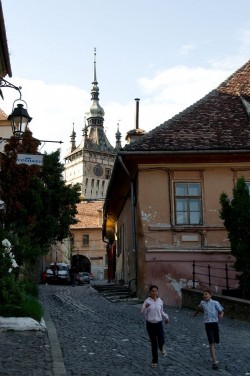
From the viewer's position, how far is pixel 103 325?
12.4 metres

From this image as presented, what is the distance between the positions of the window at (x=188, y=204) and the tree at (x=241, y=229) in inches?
112

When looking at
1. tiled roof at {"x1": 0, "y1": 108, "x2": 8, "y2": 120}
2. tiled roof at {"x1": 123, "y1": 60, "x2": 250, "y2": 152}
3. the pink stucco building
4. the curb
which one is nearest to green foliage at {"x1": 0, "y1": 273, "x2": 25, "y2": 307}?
the curb

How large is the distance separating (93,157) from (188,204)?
111 metres

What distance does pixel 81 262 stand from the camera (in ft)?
256

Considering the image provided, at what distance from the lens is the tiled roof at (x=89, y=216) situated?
73.6 m

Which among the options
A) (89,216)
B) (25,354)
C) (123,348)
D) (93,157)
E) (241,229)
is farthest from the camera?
(93,157)

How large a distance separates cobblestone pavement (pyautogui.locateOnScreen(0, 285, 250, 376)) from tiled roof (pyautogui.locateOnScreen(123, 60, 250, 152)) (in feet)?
21.1

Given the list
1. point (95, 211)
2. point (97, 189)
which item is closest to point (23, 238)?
point (95, 211)

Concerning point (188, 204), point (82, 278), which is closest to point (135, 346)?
point (188, 204)

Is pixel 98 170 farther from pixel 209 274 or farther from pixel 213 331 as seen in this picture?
pixel 213 331

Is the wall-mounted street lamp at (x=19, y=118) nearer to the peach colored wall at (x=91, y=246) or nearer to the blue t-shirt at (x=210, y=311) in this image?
the blue t-shirt at (x=210, y=311)

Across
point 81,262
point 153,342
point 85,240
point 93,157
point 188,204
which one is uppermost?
point 93,157

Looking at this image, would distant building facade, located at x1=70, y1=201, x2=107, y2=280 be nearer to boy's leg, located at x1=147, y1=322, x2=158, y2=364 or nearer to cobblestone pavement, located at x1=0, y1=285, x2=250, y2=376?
cobblestone pavement, located at x1=0, y1=285, x2=250, y2=376

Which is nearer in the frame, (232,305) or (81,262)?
(232,305)
